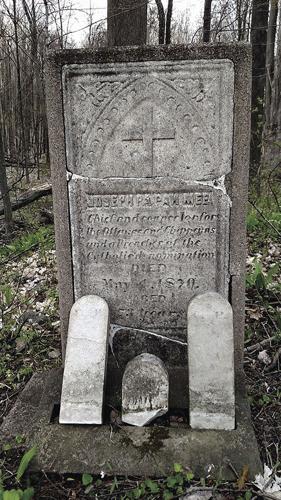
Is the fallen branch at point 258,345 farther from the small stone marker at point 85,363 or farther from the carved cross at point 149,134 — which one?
the carved cross at point 149,134

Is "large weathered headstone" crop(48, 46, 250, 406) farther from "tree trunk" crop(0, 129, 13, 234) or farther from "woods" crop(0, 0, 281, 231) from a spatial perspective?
"tree trunk" crop(0, 129, 13, 234)

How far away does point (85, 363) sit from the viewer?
8.07 feet

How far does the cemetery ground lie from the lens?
2004mm

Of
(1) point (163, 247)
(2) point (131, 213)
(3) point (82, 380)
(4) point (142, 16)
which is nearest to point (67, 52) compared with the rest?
(2) point (131, 213)

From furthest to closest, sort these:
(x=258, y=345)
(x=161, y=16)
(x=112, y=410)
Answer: (x=161, y=16) < (x=258, y=345) < (x=112, y=410)

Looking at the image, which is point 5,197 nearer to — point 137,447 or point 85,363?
point 85,363

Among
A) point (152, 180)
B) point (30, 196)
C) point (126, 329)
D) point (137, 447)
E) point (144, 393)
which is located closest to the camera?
point (137, 447)

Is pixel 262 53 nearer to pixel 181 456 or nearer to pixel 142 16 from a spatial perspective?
pixel 142 16

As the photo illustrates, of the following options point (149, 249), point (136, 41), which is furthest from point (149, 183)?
point (136, 41)

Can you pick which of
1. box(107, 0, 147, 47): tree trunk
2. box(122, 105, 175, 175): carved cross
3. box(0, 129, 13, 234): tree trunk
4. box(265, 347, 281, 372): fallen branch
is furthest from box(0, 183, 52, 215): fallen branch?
box(265, 347, 281, 372): fallen branch

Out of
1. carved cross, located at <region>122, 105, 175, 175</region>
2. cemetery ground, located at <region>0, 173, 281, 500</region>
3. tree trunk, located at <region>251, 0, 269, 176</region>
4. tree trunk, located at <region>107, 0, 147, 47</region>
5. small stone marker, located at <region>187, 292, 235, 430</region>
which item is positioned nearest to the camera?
Answer: cemetery ground, located at <region>0, 173, 281, 500</region>

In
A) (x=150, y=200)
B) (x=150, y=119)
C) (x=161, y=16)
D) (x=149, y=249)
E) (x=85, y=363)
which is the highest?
(x=161, y=16)

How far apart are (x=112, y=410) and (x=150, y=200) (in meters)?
1.25

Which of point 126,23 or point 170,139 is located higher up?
point 126,23
